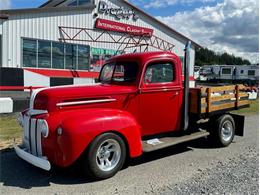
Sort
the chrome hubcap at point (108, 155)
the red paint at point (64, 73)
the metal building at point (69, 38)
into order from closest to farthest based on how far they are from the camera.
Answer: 1. the chrome hubcap at point (108, 155)
2. the metal building at point (69, 38)
3. the red paint at point (64, 73)

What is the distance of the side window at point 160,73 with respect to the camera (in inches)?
246

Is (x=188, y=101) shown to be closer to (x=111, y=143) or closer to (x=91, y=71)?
(x=111, y=143)

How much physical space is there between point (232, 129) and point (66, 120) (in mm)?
4328

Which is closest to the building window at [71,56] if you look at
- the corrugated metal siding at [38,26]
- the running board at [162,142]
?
the corrugated metal siding at [38,26]

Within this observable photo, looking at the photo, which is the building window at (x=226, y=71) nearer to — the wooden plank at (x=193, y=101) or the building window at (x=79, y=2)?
the building window at (x=79, y=2)

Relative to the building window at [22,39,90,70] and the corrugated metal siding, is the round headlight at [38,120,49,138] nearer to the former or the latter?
the corrugated metal siding

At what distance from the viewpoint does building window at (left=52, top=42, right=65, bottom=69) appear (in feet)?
68.9

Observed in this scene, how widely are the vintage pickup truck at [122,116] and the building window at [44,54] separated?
14.2m

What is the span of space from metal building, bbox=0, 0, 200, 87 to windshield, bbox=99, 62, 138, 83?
1049 cm

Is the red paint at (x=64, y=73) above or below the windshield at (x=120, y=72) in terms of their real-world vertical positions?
above

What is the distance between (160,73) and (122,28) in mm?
18859

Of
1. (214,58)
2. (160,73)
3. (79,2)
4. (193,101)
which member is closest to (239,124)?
(193,101)

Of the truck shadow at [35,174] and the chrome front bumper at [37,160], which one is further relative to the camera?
the truck shadow at [35,174]

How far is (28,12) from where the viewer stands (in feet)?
63.4
